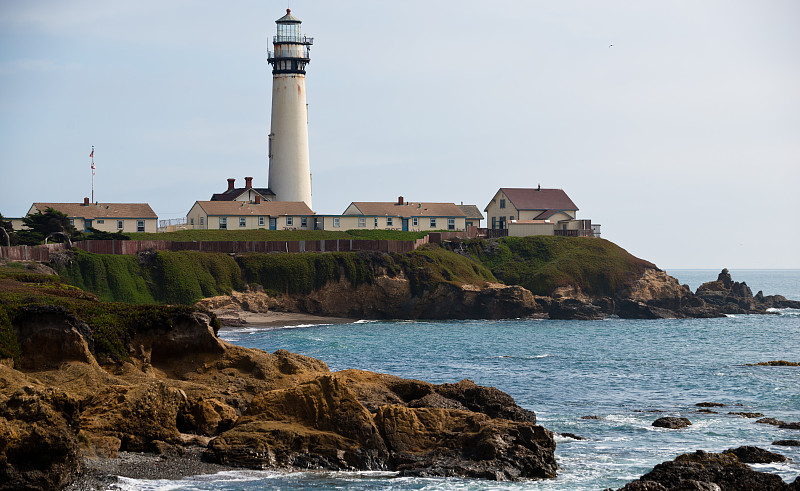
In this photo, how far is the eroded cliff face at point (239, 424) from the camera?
1761 centimetres

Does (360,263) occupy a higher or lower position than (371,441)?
higher

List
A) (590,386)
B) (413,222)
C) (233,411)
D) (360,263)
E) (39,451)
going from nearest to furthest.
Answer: (39,451)
(233,411)
(590,386)
(360,263)
(413,222)

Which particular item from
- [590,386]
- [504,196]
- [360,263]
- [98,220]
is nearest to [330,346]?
[590,386]

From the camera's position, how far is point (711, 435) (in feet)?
85.8

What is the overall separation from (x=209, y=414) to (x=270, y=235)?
6284 centimetres

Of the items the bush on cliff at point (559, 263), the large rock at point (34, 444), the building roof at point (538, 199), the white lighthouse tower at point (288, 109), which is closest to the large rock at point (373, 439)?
the large rock at point (34, 444)

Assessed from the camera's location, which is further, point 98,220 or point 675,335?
point 98,220

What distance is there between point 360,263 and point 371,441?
177 feet

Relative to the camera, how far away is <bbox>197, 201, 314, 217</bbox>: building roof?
8788 centimetres

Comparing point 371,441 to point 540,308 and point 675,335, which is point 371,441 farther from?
point 540,308

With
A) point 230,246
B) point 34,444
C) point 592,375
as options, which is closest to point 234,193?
point 230,246

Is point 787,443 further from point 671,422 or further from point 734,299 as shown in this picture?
point 734,299

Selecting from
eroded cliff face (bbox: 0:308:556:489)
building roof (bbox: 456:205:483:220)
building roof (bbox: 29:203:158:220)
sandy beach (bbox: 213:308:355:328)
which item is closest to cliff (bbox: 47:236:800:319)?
sandy beach (bbox: 213:308:355:328)

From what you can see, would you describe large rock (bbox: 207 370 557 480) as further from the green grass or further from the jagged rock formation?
the jagged rock formation
